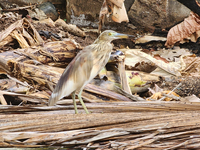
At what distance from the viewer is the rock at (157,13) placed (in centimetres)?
564

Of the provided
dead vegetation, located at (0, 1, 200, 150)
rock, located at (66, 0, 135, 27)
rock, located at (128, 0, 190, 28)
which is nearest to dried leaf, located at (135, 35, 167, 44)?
rock, located at (128, 0, 190, 28)

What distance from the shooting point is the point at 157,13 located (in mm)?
5750

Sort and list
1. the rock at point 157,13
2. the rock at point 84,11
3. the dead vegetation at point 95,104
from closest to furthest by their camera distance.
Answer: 1. the dead vegetation at point 95,104
2. the rock at point 157,13
3. the rock at point 84,11

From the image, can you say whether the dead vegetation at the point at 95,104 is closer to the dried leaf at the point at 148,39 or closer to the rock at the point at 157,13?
the dried leaf at the point at 148,39

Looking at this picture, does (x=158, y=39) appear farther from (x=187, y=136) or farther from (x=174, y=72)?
(x=187, y=136)

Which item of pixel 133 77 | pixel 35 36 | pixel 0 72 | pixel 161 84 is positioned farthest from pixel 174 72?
pixel 0 72

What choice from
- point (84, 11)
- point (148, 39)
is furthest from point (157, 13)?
point (84, 11)

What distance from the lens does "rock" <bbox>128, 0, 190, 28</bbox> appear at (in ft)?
18.5

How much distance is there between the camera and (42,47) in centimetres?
327

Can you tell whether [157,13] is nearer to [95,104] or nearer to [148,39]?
[148,39]

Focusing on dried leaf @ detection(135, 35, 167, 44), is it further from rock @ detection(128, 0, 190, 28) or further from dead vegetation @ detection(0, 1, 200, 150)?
dead vegetation @ detection(0, 1, 200, 150)

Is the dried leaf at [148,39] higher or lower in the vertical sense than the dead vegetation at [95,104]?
higher

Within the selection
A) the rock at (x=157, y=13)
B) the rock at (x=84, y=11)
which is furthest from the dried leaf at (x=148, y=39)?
the rock at (x=84, y=11)

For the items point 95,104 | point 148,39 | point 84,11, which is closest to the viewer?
point 95,104
